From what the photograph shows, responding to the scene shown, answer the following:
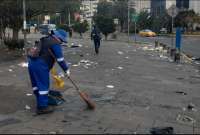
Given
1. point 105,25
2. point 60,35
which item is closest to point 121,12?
point 105,25

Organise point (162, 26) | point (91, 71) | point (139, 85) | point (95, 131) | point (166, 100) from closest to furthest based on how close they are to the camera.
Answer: point (95, 131)
point (166, 100)
point (139, 85)
point (91, 71)
point (162, 26)

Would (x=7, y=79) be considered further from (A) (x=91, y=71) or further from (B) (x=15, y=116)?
(B) (x=15, y=116)

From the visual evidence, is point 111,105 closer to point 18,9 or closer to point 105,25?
point 18,9

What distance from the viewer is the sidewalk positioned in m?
8.71

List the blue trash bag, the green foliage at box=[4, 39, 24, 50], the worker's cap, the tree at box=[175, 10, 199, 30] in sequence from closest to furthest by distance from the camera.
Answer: the worker's cap
the blue trash bag
the green foliage at box=[4, 39, 24, 50]
the tree at box=[175, 10, 199, 30]

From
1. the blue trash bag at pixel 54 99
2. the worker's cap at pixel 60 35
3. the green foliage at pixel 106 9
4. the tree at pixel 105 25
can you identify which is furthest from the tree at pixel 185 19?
the worker's cap at pixel 60 35

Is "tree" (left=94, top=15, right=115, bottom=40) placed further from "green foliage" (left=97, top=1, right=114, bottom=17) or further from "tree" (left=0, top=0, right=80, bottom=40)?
"green foliage" (left=97, top=1, right=114, bottom=17)

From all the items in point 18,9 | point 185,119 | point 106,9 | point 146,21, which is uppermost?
point 106,9

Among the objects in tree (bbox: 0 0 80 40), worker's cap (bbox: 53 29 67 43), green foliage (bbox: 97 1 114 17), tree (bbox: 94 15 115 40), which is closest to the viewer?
worker's cap (bbox: 53 29 67 43)

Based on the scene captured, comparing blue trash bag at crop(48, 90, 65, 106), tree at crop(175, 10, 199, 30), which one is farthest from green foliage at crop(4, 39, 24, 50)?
tree at crop(175, 10, 199, 30)

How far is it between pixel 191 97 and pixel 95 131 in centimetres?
507

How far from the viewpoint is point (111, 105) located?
35.3 feet

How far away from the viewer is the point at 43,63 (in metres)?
9.69

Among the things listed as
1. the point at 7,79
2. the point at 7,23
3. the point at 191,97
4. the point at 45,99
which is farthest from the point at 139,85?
the point at 7,23
